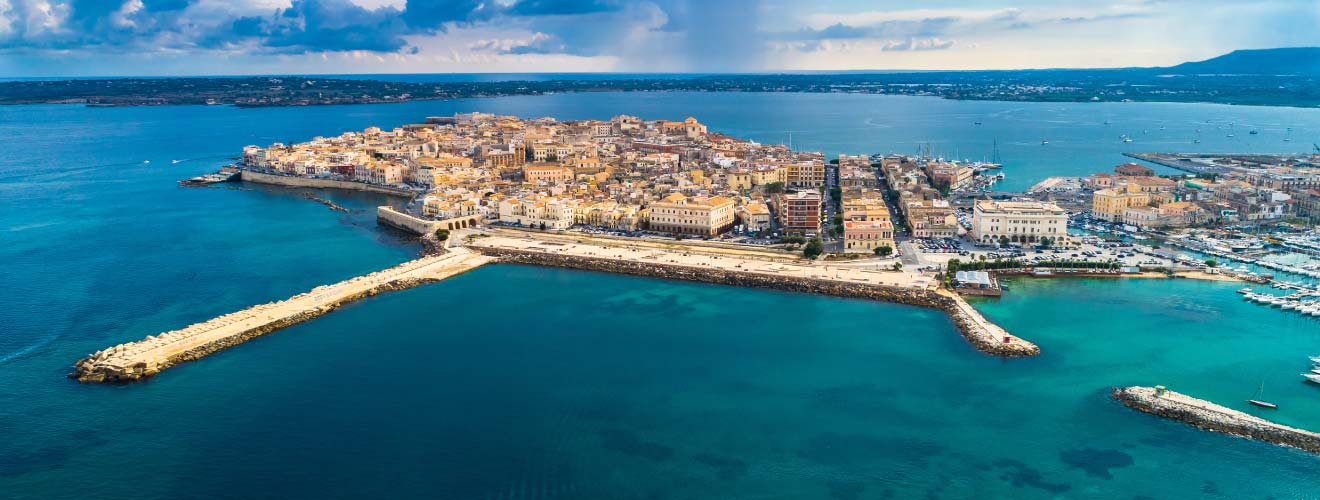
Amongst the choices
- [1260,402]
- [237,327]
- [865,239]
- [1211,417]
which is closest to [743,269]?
[865,239]

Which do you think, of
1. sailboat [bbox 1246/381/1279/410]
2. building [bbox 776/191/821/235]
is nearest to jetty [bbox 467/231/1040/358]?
building [bbox 776/191/821/235]

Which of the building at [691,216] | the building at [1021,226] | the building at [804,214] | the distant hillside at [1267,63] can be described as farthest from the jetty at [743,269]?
the distant hillside at [1267,63]

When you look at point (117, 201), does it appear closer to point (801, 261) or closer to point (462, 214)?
point (462, 214)

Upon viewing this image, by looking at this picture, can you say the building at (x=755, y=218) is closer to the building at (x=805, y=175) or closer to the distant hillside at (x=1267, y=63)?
the building at (x=805, y=175)

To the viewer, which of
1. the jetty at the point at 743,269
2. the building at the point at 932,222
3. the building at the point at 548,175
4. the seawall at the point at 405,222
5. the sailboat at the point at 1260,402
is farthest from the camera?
the building at the point at 548,175

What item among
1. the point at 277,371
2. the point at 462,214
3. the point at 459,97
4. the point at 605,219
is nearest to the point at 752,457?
the point at 277,371
